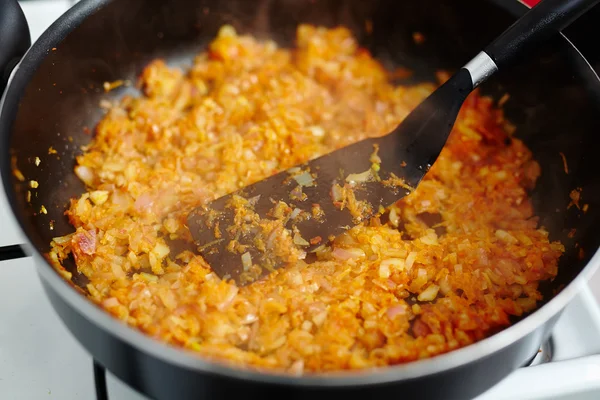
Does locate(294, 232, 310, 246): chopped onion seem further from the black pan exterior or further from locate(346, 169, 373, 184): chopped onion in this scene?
the black pan exterior

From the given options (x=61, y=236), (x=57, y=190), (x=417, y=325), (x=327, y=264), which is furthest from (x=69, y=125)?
(x=417, y=325)

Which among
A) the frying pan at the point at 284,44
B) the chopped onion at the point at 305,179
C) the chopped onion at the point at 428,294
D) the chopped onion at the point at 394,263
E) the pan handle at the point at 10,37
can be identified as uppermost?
the pan handle at the point at 10,37

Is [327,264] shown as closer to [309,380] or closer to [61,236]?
[309,380]

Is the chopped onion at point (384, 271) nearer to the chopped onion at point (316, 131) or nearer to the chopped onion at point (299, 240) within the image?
the chopped onion at point (299, 240)

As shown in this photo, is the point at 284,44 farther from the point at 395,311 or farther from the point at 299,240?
the point at 395,311

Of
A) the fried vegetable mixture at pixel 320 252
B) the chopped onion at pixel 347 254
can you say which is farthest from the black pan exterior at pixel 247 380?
the chopped onion at pixel 347 254
